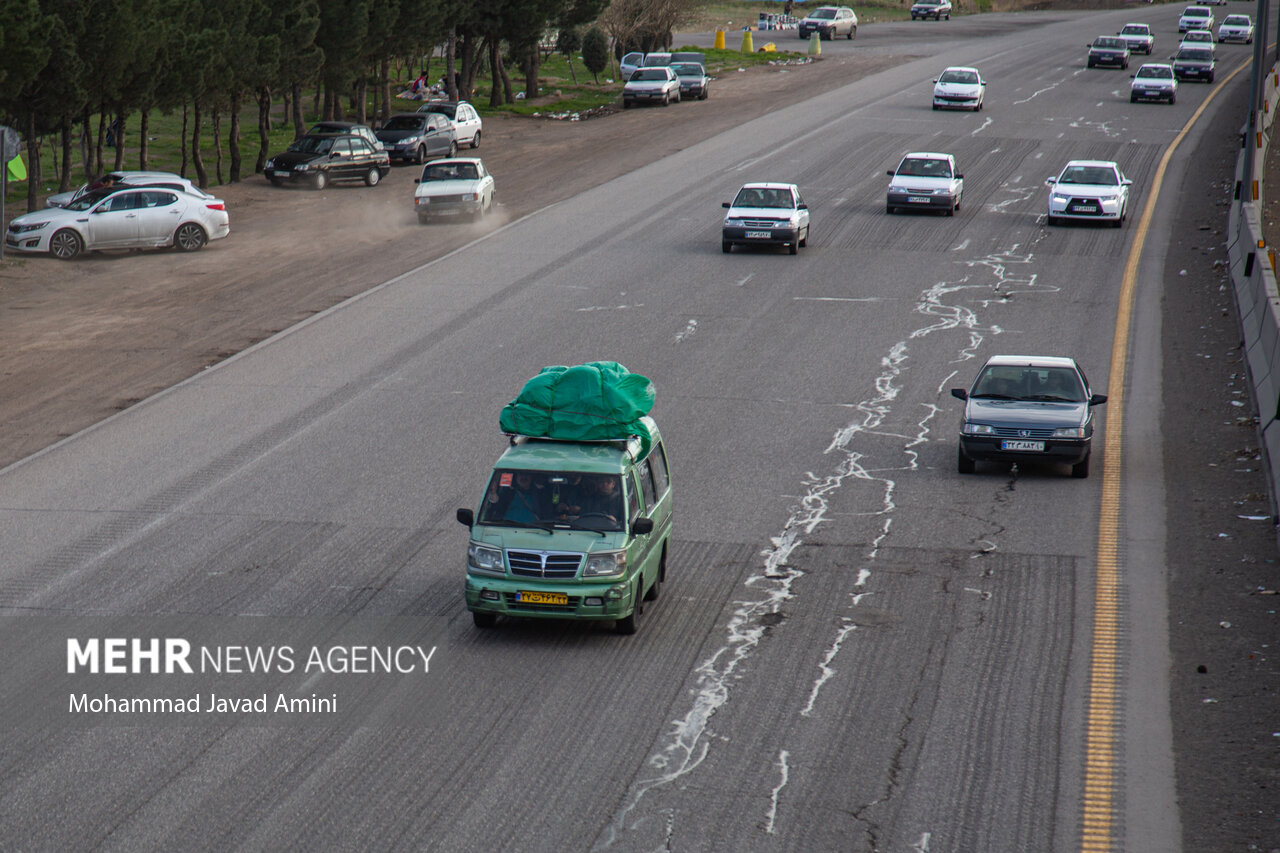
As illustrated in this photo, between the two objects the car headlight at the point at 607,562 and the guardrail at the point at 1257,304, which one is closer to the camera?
the car headlight at the point at 607,562

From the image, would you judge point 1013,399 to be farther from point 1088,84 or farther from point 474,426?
point 1088,84

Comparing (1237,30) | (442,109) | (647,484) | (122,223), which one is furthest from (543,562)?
(1237,30)

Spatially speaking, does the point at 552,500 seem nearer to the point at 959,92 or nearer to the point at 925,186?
the point at 925,186

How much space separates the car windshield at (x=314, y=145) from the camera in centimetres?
4275

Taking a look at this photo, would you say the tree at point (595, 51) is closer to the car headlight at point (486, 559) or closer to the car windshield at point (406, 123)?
the car windshield at point (406, 123)

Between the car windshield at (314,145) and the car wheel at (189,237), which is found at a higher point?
the car windshield at (314,145)

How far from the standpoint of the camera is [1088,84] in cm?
6159

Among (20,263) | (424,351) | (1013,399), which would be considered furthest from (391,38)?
(1013,399)

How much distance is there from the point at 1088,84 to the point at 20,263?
154 feet

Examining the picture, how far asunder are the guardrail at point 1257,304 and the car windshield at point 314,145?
85.0 feet

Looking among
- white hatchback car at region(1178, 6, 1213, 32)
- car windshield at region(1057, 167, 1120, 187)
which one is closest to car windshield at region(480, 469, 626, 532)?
car windshield at region(1057, 167, 1120, 187)

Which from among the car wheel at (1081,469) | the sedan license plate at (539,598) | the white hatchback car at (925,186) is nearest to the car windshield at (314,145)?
the white hatchback car at (925,186)

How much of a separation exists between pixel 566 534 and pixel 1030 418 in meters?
7.74

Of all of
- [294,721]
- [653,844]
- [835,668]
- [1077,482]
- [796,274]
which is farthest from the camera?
[796,274]
